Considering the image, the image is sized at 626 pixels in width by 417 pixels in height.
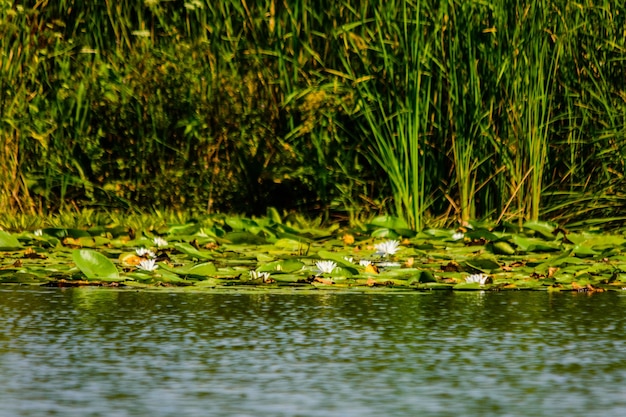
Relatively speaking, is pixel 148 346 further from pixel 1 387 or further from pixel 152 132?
pixel 152 132

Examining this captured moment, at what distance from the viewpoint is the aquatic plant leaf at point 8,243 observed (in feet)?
19.6

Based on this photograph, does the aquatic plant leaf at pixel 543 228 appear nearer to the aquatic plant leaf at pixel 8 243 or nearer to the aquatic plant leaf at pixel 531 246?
the aquatic plant leaf at pixel 531 246

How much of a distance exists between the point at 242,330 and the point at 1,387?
104 centimetres

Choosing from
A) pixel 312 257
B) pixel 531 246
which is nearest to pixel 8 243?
pixel 312 257

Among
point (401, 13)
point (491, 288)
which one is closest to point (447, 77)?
point (401, 13)

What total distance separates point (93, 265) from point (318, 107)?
297 centimetres

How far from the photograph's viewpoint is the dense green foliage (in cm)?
731

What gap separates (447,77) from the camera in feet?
24.1

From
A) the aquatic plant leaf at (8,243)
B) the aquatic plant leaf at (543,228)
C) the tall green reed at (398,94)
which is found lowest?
the aquatic plant leaf at (543,228)

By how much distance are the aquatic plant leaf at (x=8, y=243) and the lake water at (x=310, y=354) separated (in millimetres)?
1204

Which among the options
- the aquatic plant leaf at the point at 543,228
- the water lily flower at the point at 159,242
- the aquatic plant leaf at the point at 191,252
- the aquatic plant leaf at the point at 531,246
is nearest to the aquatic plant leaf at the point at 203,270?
the aquatic plant leaf at the point at 191,252

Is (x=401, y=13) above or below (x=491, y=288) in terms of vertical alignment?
above

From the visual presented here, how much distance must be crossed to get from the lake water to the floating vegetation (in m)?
0.22

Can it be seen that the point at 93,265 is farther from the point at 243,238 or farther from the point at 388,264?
the point at 243,238
